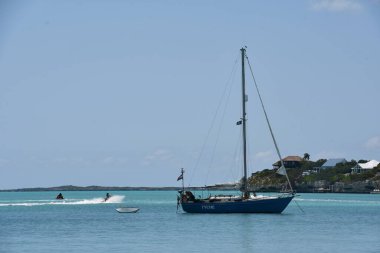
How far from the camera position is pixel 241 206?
89.6m

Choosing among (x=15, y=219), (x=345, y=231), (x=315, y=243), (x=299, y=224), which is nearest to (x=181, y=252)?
(x=315, y=243)

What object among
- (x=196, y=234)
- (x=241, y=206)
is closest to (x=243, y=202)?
(x=241, y=206)

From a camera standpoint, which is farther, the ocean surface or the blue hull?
the blue hull

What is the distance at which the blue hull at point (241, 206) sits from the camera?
89.5 meters

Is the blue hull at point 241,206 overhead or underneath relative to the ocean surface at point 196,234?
overhead

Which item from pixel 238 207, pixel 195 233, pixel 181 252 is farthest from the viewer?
pixel 238 207

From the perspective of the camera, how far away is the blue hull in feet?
294

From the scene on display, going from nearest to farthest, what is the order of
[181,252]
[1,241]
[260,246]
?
[181,252], [260,246], [1,241]

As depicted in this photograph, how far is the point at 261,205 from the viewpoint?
90.0 m

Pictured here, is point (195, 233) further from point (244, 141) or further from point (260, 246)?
point (244, 141)

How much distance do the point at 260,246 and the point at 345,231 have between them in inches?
615

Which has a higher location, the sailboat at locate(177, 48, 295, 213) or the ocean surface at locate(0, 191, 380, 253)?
the sailboat at locate(177, 48, 295, 213)

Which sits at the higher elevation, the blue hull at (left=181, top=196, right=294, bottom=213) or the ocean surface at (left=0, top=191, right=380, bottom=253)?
the blue hull at (left=181, top=196, right=294, bottom=213)

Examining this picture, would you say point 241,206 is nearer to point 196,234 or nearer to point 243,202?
point 243,202
